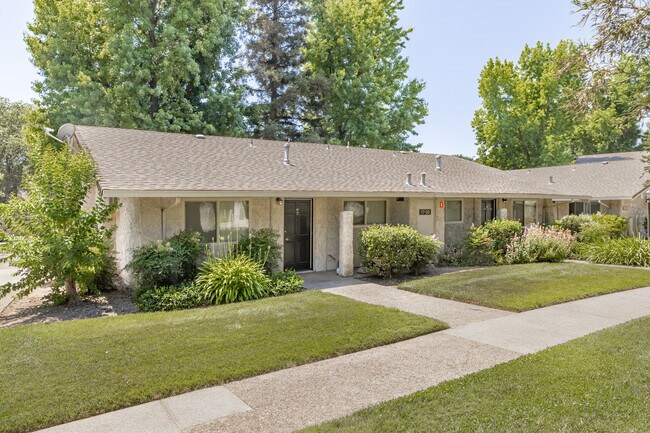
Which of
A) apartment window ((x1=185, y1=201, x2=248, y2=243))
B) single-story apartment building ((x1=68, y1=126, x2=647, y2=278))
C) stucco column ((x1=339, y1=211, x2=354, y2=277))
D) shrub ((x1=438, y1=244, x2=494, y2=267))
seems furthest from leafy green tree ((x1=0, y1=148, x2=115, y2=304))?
shrub ((x1=438, y1=244, x2=494, y2=267))

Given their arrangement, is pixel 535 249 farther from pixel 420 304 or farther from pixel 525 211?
pixel 420 304

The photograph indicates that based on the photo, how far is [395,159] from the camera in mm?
17062

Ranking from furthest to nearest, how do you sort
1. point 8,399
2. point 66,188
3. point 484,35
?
1. point 484,35
2. point 66,188
3. point 8,399

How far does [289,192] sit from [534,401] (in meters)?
7.59

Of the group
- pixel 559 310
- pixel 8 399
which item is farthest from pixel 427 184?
pixel 8 399

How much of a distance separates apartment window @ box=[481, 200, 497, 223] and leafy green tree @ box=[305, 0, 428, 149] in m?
11.3

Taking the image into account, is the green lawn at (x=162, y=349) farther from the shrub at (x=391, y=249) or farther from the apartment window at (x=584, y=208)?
the apartment window at (x=584, y=208)

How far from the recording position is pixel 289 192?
1067 centimetres

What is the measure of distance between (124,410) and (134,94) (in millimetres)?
18264

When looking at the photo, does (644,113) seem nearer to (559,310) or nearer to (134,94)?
(559,310)

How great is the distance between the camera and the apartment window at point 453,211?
48.9ft

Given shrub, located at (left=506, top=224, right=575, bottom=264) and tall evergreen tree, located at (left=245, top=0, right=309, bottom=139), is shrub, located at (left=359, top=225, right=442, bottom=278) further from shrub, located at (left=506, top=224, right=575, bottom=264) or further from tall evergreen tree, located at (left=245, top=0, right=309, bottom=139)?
tall evergreen tree, located at (left=245, top=0, right=309, bottom=139)

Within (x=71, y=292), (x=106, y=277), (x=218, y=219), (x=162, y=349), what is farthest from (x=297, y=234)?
(x=162, y=349)

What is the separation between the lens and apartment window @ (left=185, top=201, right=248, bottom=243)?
10203 millimetres
